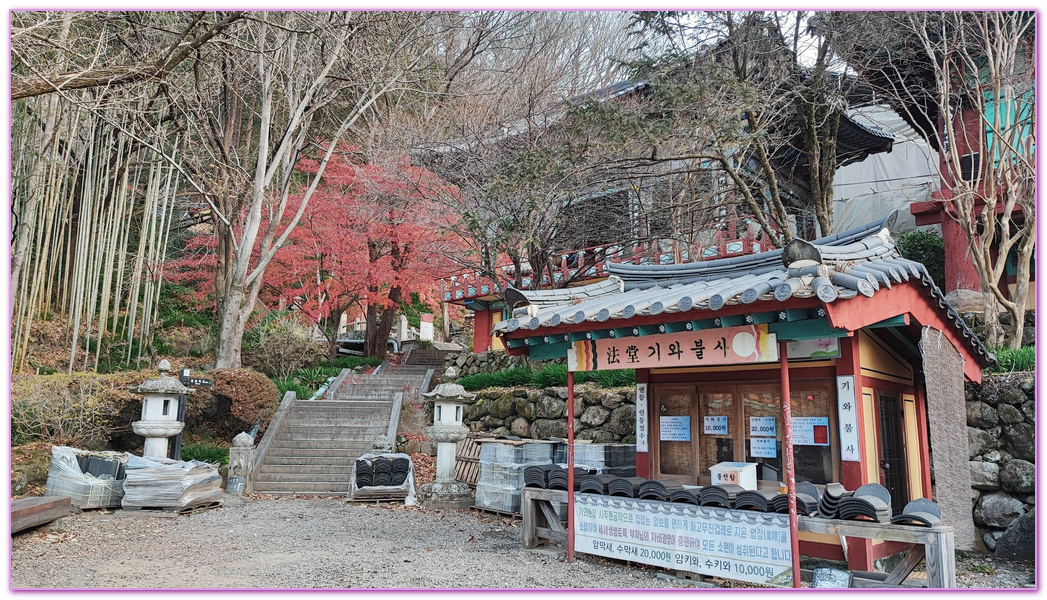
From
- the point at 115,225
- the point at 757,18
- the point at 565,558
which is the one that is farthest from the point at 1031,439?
the point at 115,225

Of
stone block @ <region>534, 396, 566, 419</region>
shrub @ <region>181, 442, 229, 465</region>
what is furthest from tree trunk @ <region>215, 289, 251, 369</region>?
stone block @ <region>534, 396, 566, 419</region>

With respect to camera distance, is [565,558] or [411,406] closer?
[565,558]

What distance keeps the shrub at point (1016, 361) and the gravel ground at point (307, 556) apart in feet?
8.87

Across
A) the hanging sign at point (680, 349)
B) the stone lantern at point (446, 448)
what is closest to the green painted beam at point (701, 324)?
the hanging sign at point (680, 349)

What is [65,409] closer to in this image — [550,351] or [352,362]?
[550,351]

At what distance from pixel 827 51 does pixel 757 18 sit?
1307 millimetres

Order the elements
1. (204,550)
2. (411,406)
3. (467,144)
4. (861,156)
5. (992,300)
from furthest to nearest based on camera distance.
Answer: (861,156) → (411,406) → (467,144) → (992,300) → (204,550)

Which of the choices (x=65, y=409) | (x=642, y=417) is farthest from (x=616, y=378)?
(x=65, y=409)

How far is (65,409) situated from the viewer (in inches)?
Result: 426

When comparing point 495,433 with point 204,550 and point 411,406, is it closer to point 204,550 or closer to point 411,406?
point 411,406

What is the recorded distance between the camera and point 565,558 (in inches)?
242

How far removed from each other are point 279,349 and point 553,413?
9284 mm

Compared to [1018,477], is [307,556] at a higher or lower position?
lower

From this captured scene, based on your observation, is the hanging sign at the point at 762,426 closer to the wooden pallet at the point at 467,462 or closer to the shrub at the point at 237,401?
the wooden pallet at the point at 467,462
